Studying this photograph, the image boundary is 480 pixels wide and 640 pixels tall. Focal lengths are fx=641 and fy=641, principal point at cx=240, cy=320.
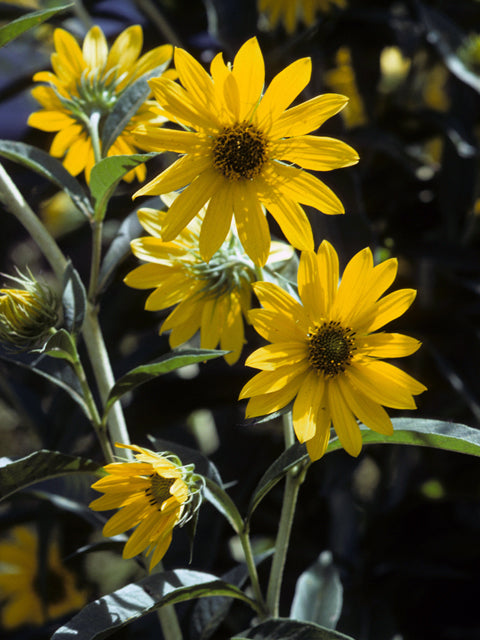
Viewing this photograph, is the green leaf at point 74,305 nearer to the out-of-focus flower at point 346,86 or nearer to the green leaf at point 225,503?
the green leaf at point 225,503

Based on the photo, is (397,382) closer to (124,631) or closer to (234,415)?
(124,631)

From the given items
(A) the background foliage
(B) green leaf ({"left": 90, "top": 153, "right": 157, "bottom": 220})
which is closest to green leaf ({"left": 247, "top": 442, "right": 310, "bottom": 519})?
(B) green leaf ({"left": 90, "top": 153, "right": 157, "bottom": 220})

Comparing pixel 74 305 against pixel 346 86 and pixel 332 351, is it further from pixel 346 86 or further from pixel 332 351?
pixel 346 86

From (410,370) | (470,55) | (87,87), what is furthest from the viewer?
(410,370)

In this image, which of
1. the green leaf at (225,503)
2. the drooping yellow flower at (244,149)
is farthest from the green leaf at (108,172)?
the green leaf at (225,503)

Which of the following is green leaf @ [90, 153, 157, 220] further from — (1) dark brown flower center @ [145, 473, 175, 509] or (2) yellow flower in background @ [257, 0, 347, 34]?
(2) yellow flower in background @ [257, 0, 347, 34]

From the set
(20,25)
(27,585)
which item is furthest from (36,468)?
(27,585)
